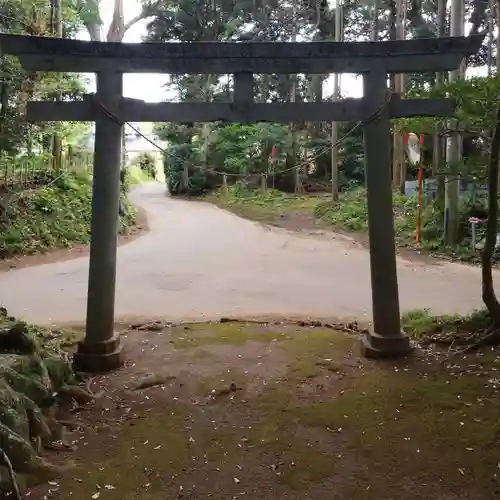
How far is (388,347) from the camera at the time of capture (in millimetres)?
5445

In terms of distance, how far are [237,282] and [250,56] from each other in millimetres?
5636

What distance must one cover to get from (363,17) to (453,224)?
15040 mm

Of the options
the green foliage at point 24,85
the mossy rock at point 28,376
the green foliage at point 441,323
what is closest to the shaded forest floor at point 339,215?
the green foliage at point 441,323

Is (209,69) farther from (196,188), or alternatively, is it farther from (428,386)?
(196,188)

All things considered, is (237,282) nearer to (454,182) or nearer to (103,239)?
(103,239)

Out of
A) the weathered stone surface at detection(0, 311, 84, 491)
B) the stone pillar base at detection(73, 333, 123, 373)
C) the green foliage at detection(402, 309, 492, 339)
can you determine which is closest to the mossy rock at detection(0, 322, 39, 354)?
the weathered stone surface at detection(0, 311, 84, 491)

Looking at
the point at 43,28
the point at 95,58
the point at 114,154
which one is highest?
the point at 43,28

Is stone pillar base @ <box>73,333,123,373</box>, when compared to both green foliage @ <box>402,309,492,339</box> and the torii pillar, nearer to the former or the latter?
the torii pillar

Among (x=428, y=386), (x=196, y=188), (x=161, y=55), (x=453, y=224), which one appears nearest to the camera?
(x=428, y=386)

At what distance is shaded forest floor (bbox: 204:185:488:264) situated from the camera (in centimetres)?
1281

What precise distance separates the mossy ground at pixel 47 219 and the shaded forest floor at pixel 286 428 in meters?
8.03

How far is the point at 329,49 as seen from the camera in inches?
201

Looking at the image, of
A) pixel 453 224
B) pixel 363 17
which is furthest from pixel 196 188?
pixel 453 224

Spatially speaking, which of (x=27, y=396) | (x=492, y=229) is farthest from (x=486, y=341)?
(x=27, y=396)
